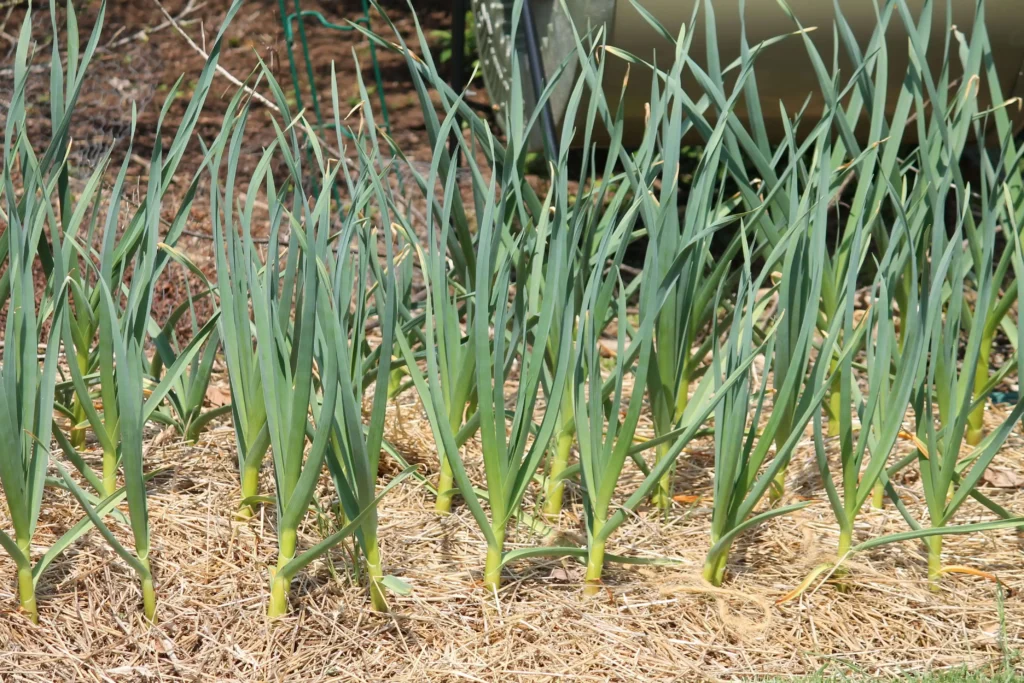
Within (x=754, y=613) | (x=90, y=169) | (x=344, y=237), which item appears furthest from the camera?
(x=90, y=169)

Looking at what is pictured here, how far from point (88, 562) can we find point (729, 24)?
2.15 metres

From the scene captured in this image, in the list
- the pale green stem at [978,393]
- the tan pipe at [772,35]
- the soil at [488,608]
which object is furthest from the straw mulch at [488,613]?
the tan pipe at [772,35]

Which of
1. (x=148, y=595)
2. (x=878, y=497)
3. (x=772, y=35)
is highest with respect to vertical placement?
(x=772, y=35)

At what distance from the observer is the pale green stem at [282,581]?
4.84 feet

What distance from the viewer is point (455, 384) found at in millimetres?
1645

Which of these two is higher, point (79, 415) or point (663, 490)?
point (79, 415)

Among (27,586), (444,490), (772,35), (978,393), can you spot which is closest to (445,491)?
(444,490)

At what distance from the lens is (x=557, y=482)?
1740mm

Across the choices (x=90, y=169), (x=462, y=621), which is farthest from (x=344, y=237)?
(x=90, y=169)

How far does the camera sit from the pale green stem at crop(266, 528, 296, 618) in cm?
147

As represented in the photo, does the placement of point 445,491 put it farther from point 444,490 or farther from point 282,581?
point 282,581

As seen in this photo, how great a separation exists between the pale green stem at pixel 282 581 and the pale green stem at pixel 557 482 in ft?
1.51

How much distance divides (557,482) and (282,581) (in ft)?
1.63

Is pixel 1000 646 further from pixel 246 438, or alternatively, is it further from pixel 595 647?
pixel 246 438
